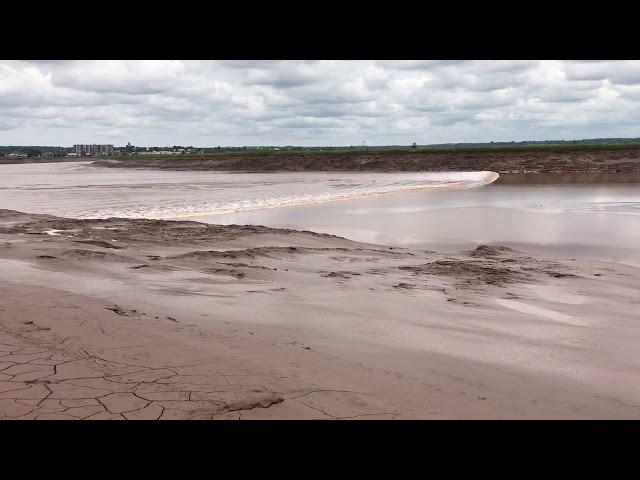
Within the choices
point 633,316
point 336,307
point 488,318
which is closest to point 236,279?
point 336,307

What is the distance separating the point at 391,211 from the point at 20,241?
11986mm

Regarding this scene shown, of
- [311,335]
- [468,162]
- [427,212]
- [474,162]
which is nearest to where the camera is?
[311,335]

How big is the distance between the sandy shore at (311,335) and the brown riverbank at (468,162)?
141 ft

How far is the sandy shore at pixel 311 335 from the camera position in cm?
423

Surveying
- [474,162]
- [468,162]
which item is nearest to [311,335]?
[474,162]

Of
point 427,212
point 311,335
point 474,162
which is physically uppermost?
point 474,162

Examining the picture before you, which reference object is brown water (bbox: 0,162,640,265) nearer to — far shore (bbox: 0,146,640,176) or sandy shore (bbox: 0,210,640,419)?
sandy shore (bbox: 0,210,640,419)

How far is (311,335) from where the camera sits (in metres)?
6.19

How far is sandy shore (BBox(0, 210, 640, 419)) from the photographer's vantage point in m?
4.23

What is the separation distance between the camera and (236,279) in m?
9.08

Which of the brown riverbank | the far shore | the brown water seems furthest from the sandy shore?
the brown riverbank

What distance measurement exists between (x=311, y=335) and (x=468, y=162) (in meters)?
58.2

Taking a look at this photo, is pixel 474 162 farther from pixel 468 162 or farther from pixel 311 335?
pixel 311 335

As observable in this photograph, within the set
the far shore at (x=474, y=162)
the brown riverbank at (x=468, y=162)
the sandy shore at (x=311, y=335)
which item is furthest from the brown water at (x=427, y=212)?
the brown riverbank at (x=468, y=162)
